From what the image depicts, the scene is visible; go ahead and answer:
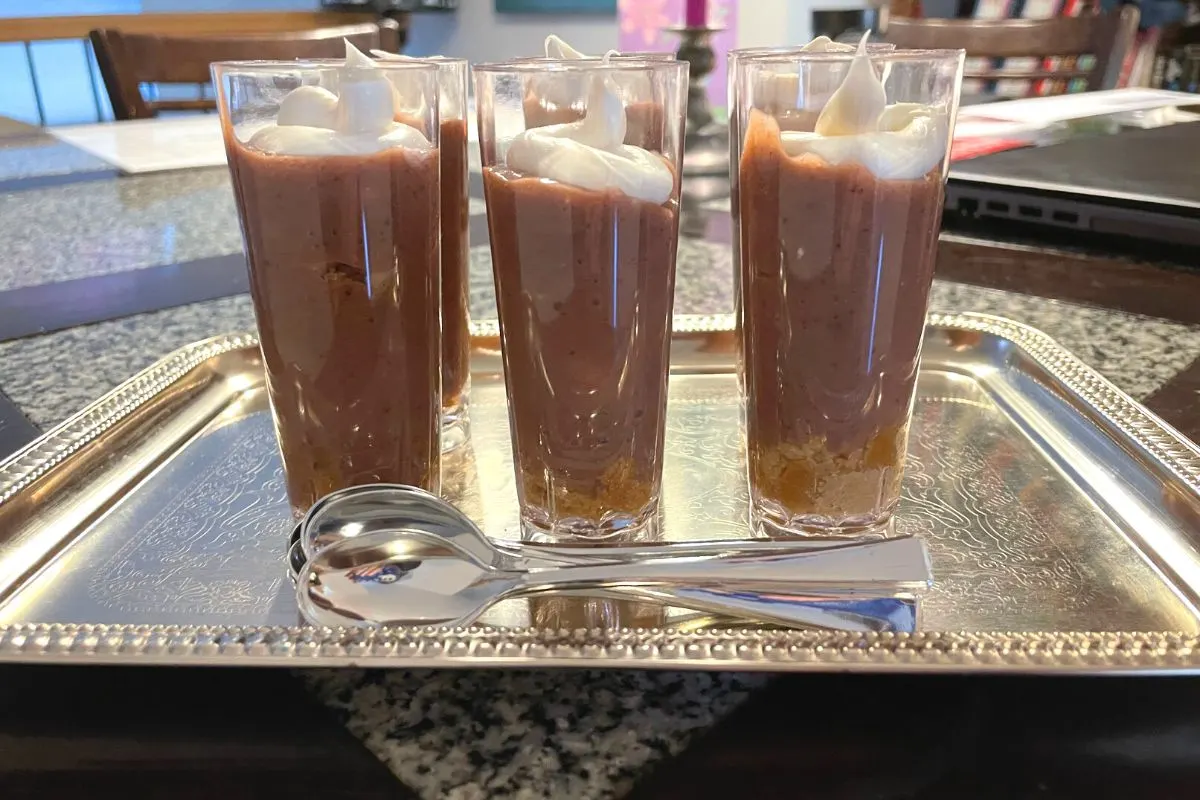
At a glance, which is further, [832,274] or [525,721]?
[832,274]

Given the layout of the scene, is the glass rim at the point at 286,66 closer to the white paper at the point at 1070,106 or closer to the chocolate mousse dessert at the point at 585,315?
the chocolate mousse dessert at the point at 585,315

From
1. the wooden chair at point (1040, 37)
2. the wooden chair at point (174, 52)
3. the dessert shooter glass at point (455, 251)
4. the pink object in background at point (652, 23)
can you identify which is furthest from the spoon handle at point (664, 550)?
the pink object in background at point (652, 23)

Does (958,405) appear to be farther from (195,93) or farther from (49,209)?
(195,93)

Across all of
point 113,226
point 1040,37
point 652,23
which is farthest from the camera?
point 652,23

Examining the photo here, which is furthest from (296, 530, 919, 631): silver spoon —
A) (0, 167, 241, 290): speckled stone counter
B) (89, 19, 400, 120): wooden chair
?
(89, 19, 400, 120): wooden chair

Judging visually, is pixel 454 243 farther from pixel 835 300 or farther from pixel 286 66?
pixel 835 300

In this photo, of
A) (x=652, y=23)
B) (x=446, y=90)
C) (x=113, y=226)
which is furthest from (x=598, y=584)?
(x=652, y=23)

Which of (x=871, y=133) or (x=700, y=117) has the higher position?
(x=871, y=133)
